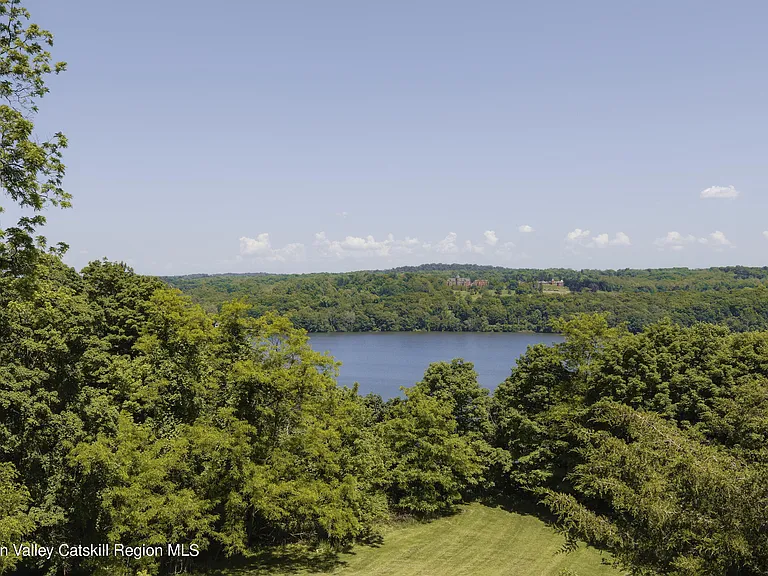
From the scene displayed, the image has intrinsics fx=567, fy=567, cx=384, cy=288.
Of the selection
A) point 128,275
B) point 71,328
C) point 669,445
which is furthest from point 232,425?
point 669,445

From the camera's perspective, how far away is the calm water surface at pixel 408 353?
7256 cm

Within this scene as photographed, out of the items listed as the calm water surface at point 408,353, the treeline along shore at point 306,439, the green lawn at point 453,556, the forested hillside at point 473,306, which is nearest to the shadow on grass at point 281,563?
the green lawn at point 453,556

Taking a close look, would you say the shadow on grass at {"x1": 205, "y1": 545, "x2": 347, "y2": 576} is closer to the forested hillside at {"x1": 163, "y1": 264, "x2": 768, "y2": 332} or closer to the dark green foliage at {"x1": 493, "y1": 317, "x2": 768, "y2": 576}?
the dark green foliage at {"x1": 493, "y1": 317, "x2": 768, "y2": 576}

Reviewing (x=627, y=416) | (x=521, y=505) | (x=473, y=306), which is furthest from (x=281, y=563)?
(x=473, y=306)

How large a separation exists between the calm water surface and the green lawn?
36.1 meters

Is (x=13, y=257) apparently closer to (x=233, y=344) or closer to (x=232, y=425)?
(x=232, y=425)

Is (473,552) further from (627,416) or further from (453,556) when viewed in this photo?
(627,416)

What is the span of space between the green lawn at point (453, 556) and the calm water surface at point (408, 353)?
3611cm

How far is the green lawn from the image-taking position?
1859 cm

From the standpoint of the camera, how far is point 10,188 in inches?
380

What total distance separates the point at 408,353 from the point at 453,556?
8041 centimetres

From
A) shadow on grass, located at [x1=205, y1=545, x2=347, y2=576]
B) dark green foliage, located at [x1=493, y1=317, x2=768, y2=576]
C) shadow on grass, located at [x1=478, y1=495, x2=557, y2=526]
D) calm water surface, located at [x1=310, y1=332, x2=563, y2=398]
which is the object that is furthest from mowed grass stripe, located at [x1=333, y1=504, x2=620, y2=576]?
calm water surface, located at [x1=310, y1=332, x2=563, y2=398]

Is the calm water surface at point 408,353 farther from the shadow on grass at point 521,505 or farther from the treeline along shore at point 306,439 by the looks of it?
the treeline along shore at point 306,439

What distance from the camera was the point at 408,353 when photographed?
101 meters
